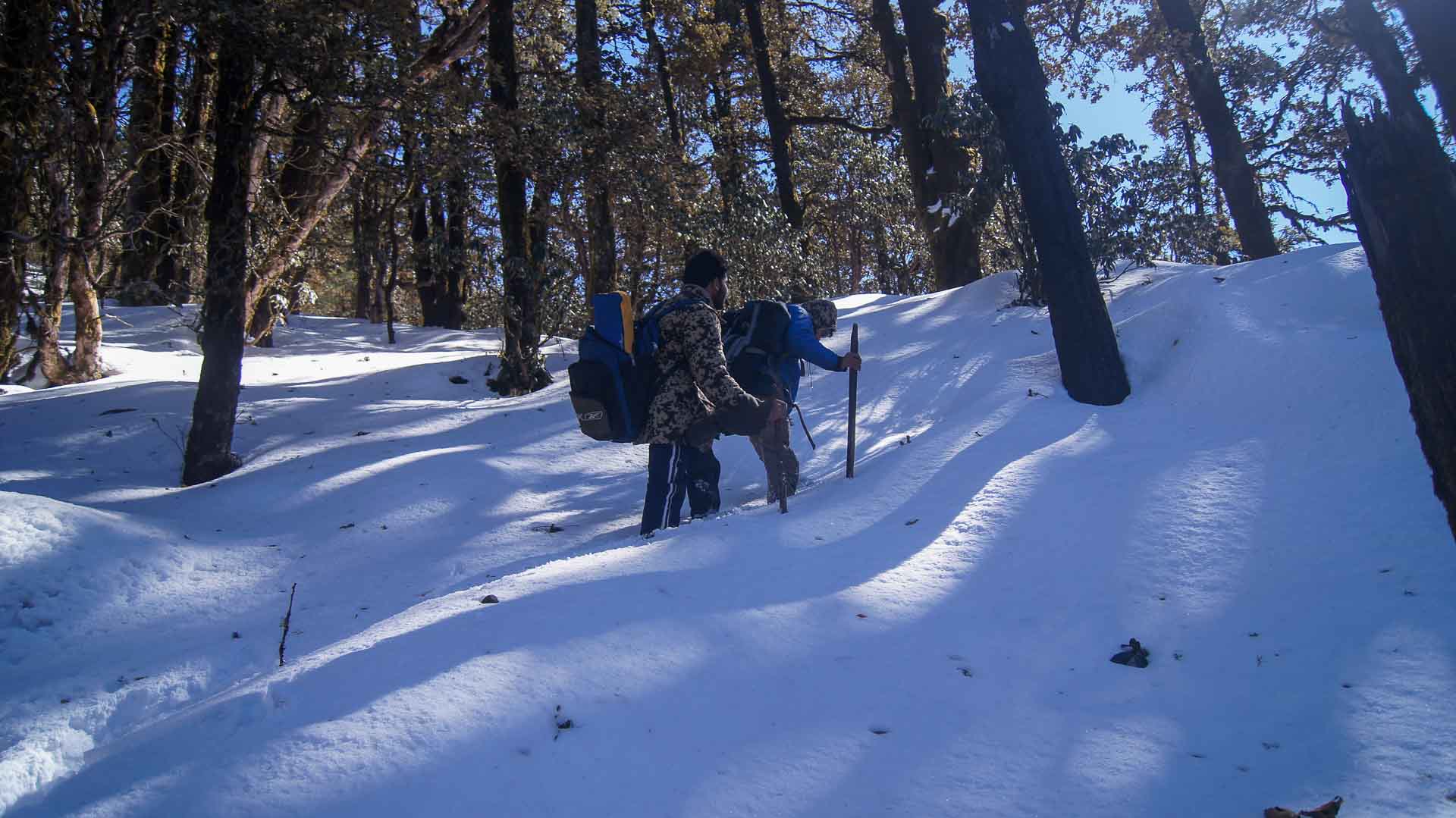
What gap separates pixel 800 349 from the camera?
5.11 m

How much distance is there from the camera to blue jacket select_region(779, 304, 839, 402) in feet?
16.4

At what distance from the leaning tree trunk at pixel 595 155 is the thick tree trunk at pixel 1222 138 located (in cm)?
825

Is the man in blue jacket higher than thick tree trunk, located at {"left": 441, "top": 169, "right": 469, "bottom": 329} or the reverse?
the reverse

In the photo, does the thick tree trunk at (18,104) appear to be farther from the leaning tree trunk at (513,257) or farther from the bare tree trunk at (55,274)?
the leaning tree trunk at (513,257)

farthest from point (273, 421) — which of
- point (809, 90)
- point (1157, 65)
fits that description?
point (1157, 65)

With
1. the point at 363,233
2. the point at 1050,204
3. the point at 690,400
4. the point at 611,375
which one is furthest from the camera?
the point at 363,233

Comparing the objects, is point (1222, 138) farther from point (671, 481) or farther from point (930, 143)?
point (671, 481)

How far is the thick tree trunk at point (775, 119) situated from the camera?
1609cm

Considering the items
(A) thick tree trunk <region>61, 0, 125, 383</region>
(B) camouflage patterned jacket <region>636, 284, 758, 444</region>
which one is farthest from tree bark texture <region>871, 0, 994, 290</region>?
(A) thick tree trunk <region>61, 0, 125, 383</region>

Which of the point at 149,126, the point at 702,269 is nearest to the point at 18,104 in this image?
the point at 149,126

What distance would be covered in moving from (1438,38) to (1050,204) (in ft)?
20.2

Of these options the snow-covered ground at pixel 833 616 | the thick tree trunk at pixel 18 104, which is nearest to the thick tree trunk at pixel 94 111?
the thick tree trunk at pixel 18 104

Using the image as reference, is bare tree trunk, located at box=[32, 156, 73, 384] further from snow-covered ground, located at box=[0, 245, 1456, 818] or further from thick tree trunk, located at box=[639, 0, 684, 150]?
thick tree trunk, located at box=[639, 0, 684, 150]

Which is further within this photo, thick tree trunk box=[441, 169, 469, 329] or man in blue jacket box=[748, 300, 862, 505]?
thick tree trunk box=[441, 169, 469, 329]
